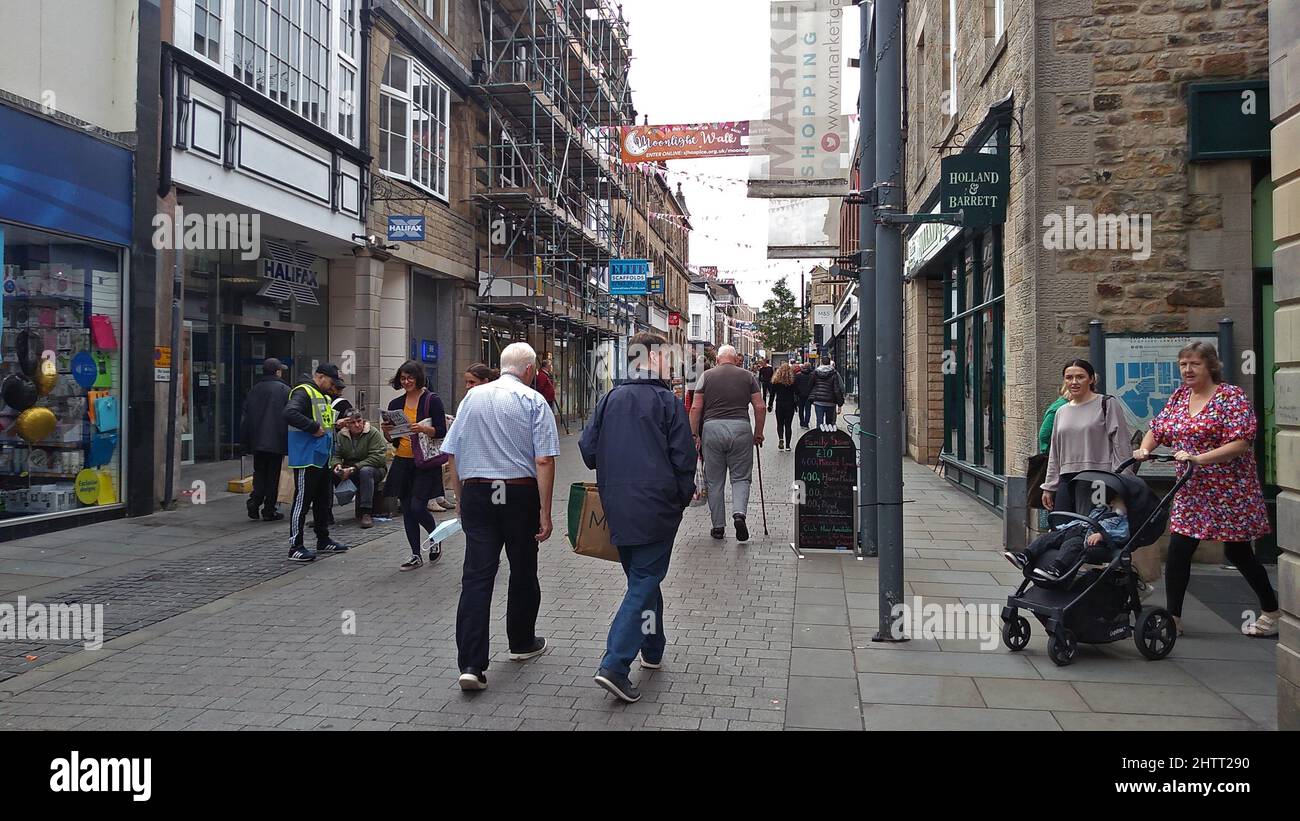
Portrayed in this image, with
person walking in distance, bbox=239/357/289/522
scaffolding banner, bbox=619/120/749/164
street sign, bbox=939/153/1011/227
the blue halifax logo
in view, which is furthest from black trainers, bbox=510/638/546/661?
the blue halifax logo

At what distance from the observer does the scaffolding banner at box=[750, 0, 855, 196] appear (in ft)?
39.3

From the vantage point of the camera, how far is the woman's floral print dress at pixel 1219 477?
5.51m

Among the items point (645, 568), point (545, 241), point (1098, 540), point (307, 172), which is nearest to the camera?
point (645, 568)

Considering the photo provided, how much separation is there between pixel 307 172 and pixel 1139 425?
1133 centimetres

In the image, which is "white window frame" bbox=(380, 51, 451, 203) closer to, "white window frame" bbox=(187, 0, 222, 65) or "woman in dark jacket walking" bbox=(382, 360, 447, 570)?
"white window frame" bbox=(187, 0, 222, 65)

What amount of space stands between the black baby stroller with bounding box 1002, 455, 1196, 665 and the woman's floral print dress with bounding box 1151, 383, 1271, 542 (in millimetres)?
315

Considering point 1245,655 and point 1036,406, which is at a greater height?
point 1036,406

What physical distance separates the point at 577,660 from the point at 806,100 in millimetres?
9045

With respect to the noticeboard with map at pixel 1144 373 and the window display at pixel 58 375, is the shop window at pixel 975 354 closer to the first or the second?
the noticeboard with map at pixel 1144 373
